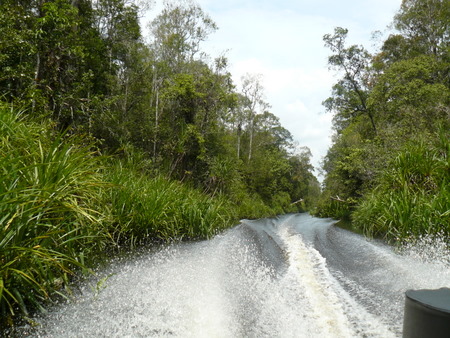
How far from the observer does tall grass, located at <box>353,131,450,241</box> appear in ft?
16.9

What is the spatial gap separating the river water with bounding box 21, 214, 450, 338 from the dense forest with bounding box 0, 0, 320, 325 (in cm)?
41

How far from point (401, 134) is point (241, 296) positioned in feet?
34.5

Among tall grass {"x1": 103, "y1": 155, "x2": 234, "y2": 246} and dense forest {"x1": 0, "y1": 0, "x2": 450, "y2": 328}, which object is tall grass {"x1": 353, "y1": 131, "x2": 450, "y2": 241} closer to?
dense forest {"x1": 0, "y1": 0, "x2": 450, "y2": 328}

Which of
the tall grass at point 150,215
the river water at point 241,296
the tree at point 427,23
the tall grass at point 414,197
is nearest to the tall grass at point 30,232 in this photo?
the river water at point 241,296

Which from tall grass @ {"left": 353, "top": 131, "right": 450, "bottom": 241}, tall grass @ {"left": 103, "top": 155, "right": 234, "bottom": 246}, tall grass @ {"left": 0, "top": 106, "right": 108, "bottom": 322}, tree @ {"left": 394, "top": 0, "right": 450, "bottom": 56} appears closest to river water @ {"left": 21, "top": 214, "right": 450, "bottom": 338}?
tall grass @ {"left": 0, "top": 106, "right": 108, "bottom": 322}

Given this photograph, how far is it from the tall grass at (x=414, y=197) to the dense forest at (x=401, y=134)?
0.05 ft

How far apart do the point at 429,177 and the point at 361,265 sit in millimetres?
3107

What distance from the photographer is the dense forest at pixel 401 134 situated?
5996 mm

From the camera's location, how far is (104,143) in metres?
12.6

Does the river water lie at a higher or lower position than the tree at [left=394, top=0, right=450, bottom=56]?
lower

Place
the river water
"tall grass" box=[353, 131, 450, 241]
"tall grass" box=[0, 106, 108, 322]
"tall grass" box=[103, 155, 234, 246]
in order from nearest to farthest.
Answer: "tall grass" box=[0, 106, 108, 322], the river water, "tall grass" box=[103, 155, 234, 246], "tall grass" box=[353, 131, 450, 241]

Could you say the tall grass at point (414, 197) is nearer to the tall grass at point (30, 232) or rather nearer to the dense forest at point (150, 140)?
the dense forest at point (150, 140)

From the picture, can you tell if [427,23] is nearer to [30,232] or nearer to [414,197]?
[414,197]

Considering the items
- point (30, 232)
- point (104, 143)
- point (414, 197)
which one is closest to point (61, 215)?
point (30, 232)
